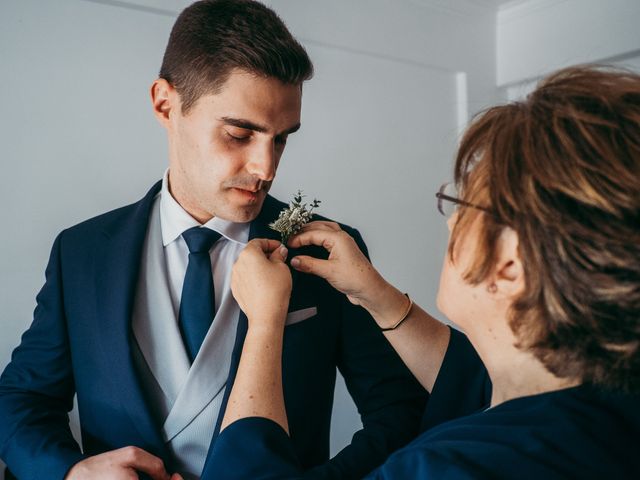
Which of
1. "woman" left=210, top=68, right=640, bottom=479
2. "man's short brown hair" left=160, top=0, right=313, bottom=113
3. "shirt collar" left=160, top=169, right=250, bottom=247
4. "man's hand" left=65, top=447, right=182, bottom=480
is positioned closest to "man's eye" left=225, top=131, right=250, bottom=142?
"man's short brown hair" left=160, top=0, right=313, bottom=113

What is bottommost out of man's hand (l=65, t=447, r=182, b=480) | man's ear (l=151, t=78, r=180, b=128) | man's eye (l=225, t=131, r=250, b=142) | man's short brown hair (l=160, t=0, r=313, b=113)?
man's hand (l=65, t=447, r=182, b=480)

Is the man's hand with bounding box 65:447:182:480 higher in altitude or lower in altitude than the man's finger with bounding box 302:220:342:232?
lower

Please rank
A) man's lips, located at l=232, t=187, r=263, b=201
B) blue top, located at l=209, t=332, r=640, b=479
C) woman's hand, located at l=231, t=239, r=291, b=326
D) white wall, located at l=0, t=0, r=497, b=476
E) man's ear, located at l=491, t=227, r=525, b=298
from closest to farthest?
blue top, located at l=209, t=332, r=640, b=479 → man's ear, located at l=491, t=227, r=525, b=298 → woman's hand, located at l=231, t=239, r=291, b=326 → man's lips, located at l=232, t=187, r=263, b=201 → white wall, located at l=0, t=0, r=497, b=476

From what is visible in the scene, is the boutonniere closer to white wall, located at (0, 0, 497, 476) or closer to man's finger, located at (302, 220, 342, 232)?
man's finger, located at (302, 220, 342, 232)

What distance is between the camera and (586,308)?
2.67 ft

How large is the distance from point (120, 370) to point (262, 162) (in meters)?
0.56

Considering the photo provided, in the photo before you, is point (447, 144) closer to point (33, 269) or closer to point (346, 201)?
point (346, 201)

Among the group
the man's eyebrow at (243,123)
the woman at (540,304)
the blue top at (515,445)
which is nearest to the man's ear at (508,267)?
the woman at (540,304)

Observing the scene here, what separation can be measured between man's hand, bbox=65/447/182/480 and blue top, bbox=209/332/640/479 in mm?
273

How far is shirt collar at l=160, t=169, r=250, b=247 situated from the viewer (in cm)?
137

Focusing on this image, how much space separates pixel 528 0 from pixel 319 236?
3107mm

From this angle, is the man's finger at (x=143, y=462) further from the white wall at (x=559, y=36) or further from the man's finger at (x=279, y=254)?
the white wall at (x=559, y=36)

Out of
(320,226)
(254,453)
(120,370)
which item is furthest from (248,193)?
(254,453)

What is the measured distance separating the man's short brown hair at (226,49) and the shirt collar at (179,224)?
235mm
